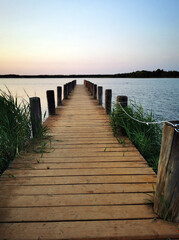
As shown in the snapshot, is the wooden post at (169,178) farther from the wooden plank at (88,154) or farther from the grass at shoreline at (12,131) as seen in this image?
the grass at shoreline at (12,131)

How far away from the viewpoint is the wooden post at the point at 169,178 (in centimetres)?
136

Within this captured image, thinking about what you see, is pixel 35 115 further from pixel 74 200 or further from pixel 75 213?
pixel 75 213

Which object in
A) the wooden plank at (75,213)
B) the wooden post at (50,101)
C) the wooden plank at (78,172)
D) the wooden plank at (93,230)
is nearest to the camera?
the wooden plank at (93,230)

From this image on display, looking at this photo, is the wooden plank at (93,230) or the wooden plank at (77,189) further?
the wooden plank at (77,189)

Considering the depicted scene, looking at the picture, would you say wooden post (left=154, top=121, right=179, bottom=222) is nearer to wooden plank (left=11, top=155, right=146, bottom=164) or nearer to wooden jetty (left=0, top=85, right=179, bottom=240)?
wooden jetty (left=0, top=85, right=179, bottom=240)

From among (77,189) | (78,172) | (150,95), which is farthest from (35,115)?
(150,95)

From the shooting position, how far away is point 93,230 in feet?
4.62

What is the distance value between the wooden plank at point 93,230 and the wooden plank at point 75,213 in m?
0.05

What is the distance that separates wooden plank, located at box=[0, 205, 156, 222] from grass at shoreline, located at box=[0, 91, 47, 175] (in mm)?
1205

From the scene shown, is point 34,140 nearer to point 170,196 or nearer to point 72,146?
point 72,146

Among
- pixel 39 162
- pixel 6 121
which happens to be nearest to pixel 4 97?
pixel 6 121

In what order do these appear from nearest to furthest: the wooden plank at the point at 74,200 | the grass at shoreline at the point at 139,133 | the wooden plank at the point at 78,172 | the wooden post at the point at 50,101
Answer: the wooden plank at the point at 74,200 → the wooden plank at the point at 78,172 → the grass at shoreline at the point at 139,133 → the wooden post at the point at 50,101

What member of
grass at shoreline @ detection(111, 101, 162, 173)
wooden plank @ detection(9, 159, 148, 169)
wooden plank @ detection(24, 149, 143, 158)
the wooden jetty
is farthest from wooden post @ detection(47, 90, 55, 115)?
wooden plank @ detection(9, 159, 148, 169)

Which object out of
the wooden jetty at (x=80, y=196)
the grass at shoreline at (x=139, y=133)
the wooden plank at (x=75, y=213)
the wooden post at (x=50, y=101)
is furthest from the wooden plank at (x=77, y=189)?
the wooden post at (x=50, y=101)
